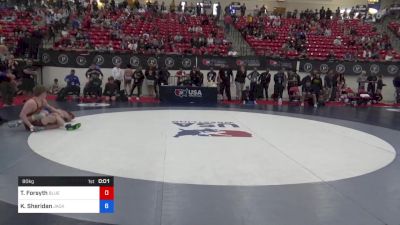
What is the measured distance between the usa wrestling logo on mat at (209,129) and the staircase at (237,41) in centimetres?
1168

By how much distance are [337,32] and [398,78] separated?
30.2 feet

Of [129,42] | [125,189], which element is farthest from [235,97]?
[125,189]

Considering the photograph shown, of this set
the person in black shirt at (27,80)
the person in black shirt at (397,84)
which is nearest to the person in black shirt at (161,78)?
the person in black shirt at (27,80)

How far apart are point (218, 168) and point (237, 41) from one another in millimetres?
17817

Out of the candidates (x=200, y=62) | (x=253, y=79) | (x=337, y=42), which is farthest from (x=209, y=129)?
(x=337, y=42)

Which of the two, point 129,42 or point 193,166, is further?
point 129,42

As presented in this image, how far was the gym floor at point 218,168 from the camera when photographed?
3619 millimetres

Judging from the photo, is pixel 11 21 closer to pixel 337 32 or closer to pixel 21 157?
pixel 21 157

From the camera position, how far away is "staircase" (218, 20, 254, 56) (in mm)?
20303

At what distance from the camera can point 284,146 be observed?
664 cm

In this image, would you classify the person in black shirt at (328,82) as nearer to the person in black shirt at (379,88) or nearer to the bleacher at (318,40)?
Answer: the person in black shirt at (379,88)
